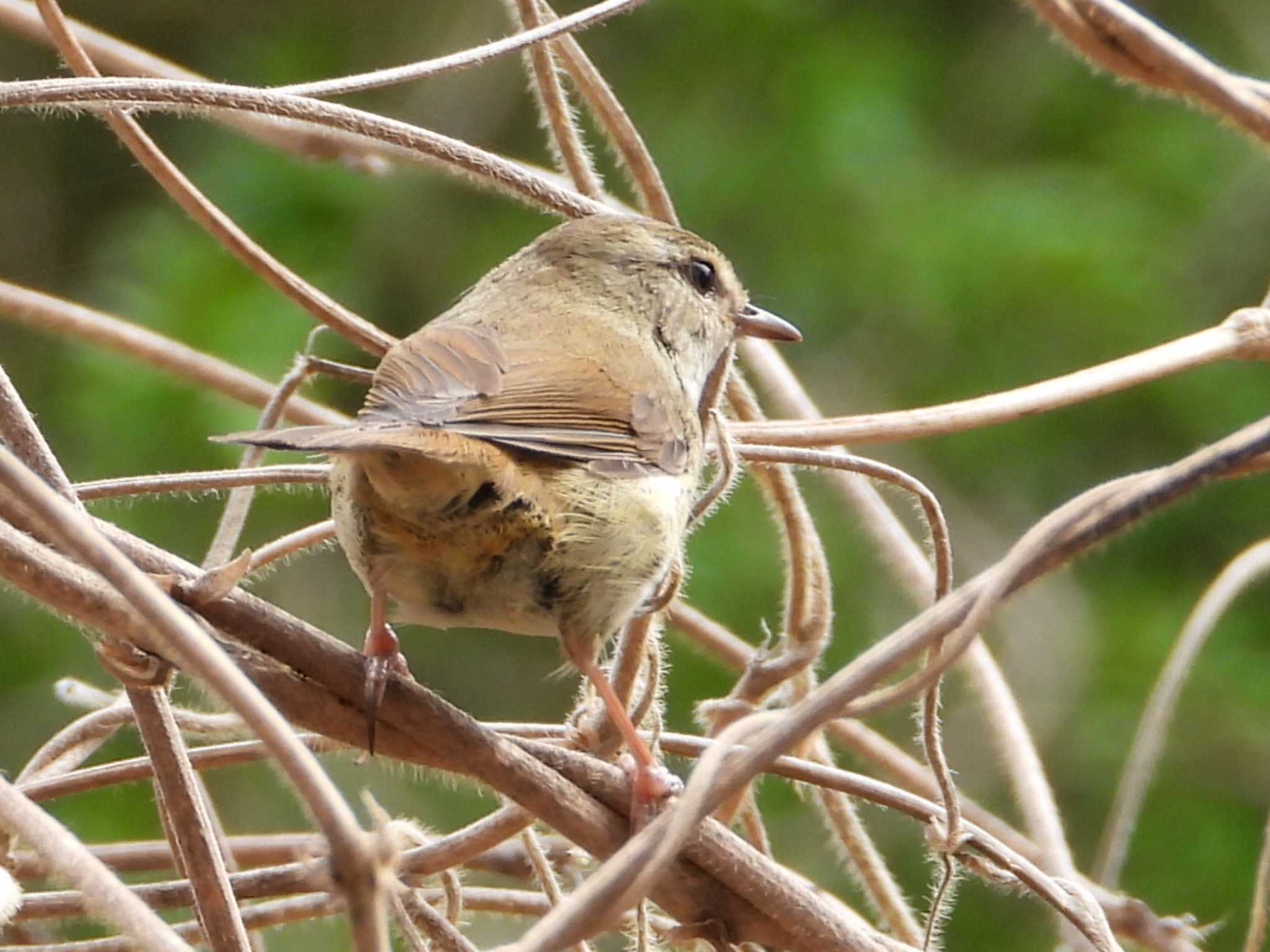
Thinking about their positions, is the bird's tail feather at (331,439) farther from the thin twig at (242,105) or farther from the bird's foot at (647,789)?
the bird's foot at (647,789)

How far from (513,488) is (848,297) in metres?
4.20

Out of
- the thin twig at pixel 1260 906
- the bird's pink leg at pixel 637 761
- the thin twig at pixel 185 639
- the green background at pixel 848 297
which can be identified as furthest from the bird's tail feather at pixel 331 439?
the green background at pixel 848 297

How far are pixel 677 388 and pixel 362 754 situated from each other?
1147mm

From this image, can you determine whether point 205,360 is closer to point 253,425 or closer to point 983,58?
point 253,425

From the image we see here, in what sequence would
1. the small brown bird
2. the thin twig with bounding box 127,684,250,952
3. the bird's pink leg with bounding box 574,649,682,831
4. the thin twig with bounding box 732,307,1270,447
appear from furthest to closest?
the small brown bird → the thin twig with bounding box 732,307,1270,447 → the bird's pink leg with bounding box 574,649,682,831 → the thin twig with bounding box 127,684,250,952

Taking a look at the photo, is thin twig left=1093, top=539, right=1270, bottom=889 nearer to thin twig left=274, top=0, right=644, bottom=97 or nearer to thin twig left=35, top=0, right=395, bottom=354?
thin twig left=274, top=0, right=644, bottom=97

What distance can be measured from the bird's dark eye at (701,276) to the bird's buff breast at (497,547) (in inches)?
29.8

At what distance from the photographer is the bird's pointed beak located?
97.0 inches

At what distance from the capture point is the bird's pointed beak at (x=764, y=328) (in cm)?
246

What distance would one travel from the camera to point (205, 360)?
1.99 m

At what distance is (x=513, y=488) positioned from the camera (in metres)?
1.79

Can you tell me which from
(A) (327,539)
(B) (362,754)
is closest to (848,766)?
(A) (327,539)

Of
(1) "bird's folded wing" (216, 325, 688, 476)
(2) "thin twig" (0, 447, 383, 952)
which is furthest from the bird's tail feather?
(2) "thin twig" (0, 447, 383, 952)

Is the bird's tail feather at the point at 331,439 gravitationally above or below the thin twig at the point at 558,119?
below
